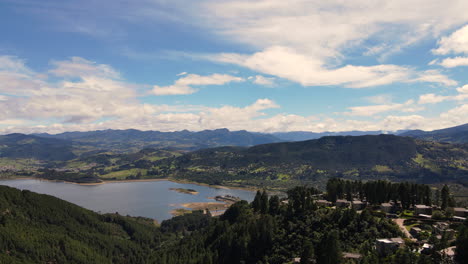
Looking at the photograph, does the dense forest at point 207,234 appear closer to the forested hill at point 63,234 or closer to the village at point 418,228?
the forested hill at point 63,234

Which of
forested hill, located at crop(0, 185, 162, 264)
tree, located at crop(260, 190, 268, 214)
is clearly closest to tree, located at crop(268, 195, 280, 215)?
tree, located at crop(260, 190, 268, 214)

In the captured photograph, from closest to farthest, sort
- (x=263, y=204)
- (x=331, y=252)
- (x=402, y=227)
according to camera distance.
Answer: (x=331, y=252) → (x=402, y=227) → (x=263, y=204)

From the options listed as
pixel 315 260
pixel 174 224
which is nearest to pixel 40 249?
pixel 174 224

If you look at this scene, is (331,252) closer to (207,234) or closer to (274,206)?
(274,206)

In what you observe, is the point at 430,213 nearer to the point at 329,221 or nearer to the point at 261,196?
the point at 329,221

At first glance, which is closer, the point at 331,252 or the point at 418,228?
the point at 331,252

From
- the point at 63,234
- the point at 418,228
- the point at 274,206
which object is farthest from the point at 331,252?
the point at 63,234

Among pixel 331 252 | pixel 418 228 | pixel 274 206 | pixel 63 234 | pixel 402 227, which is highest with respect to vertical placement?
pixel 418 228

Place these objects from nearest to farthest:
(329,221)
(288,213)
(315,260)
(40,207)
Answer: (315,260) → (329,221) → (288,213) → (40,207)
